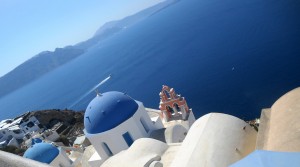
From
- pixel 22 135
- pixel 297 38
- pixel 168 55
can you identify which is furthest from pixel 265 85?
pixel 168 55

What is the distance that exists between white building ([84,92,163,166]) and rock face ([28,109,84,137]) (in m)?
27.9

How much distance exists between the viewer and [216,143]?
1267cm

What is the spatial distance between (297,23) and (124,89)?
47.1m

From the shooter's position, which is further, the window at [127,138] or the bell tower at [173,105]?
the bell tower at [173,105]

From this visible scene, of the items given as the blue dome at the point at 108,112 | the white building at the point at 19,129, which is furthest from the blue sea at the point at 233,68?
the blue dome at the point at 108,112

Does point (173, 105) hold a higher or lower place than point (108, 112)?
lower

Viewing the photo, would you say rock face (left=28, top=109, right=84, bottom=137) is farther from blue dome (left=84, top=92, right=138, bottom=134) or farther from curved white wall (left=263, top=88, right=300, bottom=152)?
curved white wall (left=263, top=88, right=300, bottom=152)

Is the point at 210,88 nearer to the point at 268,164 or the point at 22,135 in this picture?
the point at 22,135

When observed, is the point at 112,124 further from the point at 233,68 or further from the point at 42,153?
the point at 233,68

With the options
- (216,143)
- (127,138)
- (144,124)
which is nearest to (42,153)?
(127,138)

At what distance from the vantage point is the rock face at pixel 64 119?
49.2m

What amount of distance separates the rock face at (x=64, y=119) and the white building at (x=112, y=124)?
27880 millimetres

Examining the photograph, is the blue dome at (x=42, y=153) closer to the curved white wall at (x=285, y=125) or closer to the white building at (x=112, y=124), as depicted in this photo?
the white building at (x=112, y=124)

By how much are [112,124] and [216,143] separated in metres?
8.13
